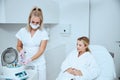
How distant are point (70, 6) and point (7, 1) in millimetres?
842

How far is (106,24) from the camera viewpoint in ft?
7.86

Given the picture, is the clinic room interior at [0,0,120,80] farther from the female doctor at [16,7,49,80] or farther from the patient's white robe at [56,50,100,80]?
the patient's white robe at [56,50,100,80]

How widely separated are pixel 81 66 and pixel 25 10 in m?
0.82

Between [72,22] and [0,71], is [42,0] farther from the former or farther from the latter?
[0,71]

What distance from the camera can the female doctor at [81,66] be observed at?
5.28 ft

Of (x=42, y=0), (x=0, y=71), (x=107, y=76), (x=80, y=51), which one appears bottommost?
(x=107, y=76)

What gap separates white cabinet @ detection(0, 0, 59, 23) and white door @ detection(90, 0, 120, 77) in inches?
18.0

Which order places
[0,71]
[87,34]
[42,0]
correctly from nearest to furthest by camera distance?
[0,71] → [42,0] → [87,34]

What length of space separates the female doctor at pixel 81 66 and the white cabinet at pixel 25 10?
2.16 ft

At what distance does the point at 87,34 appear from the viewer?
2.40 metres

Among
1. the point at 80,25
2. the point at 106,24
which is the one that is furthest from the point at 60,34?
the point at 106,24

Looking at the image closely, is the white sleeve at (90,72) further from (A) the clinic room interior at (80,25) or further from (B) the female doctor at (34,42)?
(A) the clinic room interior at (80,25)

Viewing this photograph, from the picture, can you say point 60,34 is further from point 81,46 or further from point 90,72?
point 90,72

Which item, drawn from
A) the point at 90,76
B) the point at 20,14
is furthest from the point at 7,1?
the point at 90,76
